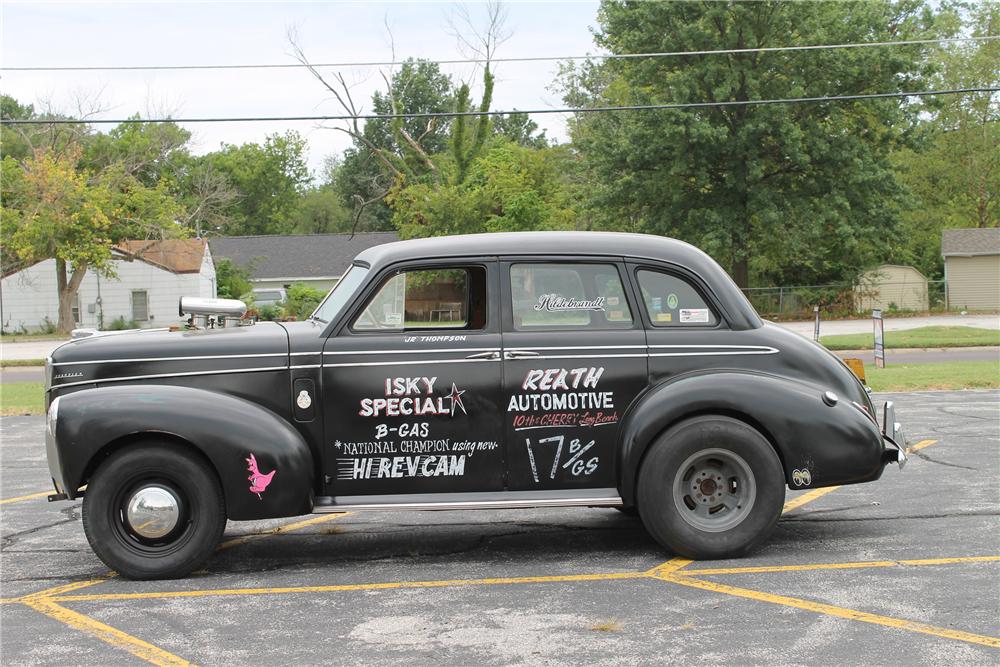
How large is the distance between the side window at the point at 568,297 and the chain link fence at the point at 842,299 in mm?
35523

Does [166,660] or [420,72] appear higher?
[420,72]

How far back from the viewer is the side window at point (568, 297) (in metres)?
6.43

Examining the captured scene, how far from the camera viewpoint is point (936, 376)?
58.1 ft

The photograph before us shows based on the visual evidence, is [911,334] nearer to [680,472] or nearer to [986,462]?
[986,462]

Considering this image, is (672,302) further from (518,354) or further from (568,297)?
(518,354)

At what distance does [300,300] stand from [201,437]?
126ft

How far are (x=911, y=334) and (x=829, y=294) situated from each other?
43.2 ft

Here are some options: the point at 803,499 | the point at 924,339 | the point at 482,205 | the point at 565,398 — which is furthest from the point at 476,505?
the point at 482,205

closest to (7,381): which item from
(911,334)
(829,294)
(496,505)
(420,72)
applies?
(496,505)

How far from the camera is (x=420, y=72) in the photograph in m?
74.4

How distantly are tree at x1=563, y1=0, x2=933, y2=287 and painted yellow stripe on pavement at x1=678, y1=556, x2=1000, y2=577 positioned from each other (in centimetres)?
3091

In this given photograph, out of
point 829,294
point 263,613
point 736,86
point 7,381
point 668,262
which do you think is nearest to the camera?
point 263,613

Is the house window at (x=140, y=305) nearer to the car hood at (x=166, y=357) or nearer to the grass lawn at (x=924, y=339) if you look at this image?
the grass lawn at (x=924, y=339)

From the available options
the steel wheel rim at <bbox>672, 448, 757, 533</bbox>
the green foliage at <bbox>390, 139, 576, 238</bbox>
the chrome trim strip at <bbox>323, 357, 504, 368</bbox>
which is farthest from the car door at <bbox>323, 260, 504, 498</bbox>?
the green foliage at <bbox>390, 139, 576, 238</bbox>
